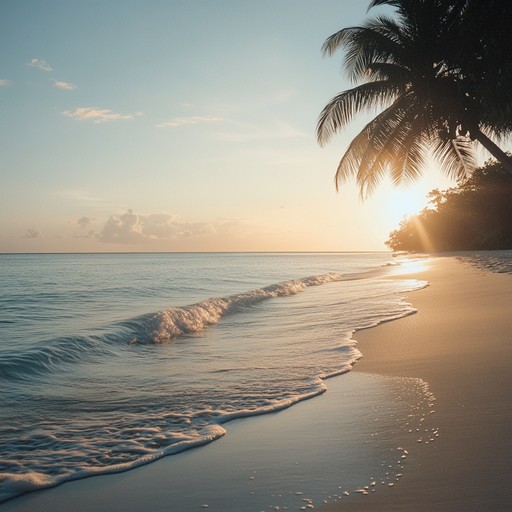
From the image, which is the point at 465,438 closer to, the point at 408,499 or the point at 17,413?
the point at 408,499

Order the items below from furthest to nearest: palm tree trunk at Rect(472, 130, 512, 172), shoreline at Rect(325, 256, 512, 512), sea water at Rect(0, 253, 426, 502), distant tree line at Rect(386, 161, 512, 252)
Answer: distant tree line at Rect(386, 161, 512, 252)
palm tree trunk at Rect(472, 130, 512, 172)
sea water at Rect(0, 253, 426, 502)
shoreline at Rect(325, 256, 512, 512)

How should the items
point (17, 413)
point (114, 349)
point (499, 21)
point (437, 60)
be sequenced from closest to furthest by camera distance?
point (17, 413)
point (114, 349)
point (499, 21)
point (437, 60)

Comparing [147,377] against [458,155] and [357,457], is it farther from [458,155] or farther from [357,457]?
[458,155]

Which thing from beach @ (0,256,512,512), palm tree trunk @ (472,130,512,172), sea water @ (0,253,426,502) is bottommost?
sea water @ (0,253,426,502)

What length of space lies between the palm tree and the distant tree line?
18.4 m

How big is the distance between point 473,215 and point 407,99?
27.1m

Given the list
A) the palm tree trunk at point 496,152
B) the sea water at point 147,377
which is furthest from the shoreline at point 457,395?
the palm tree trunk at point 496,152

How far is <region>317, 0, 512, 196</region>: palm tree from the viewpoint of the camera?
15.6m

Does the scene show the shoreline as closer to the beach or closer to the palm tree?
the beach

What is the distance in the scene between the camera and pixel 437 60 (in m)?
16.2

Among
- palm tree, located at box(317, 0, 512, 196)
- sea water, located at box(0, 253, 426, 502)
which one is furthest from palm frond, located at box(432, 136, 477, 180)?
sea water, located at box(0, 253, 426, 502)

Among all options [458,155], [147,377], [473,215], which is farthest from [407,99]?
[473,215]

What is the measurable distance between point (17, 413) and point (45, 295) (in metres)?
15.8

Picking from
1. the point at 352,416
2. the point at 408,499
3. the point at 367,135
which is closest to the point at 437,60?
the point at 367,135
